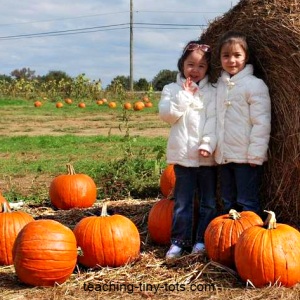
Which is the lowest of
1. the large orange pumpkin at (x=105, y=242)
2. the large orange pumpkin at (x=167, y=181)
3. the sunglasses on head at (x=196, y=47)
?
the large orange pumpkin at (x=105, y=242)

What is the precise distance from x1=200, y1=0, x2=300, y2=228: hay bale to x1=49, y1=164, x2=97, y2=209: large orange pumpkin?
2.52 metres

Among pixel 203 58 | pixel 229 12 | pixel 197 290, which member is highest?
pixel 229 12

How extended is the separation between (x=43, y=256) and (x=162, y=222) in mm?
1285

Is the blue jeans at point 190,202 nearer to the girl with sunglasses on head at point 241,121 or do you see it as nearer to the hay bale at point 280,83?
the girl with sunglasses on head at point 241,121

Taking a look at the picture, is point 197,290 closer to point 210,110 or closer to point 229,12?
point 210,110

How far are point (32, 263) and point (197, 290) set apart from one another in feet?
3.78

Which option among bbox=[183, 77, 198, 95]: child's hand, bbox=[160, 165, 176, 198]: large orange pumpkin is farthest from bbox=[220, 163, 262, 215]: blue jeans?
bbox=[160, 165, 176, 198]: large orange pumpkin

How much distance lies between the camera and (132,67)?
42.1 meters

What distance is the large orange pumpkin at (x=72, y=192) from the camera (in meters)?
6.83

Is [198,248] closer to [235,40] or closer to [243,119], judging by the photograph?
[243,119]

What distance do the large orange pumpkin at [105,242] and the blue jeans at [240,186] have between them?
870 mm

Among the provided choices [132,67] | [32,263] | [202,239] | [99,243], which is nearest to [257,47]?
[202,239]

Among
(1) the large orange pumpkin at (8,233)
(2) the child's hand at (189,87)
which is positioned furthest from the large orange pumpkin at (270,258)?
(1) the large orange pumpkin at (8,233)

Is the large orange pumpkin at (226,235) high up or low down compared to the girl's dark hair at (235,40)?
down
